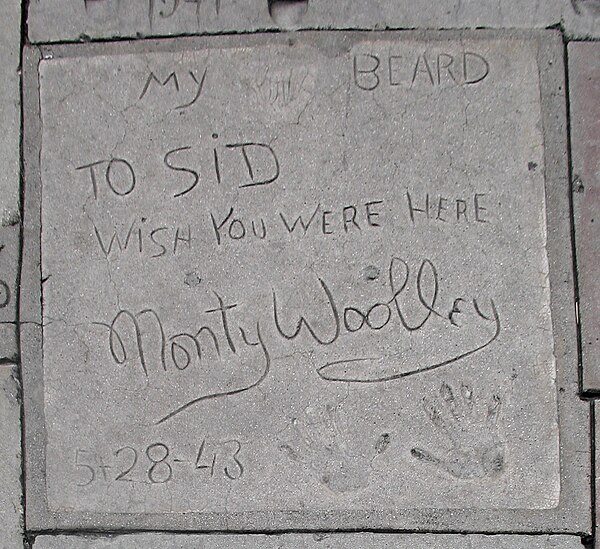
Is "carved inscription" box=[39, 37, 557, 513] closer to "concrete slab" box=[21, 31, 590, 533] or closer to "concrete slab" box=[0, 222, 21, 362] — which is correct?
"concrete slab" box=[21, 31, 590, 533]

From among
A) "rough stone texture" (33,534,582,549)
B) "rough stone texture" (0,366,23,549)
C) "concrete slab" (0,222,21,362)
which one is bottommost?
"rough stone texture" (33,534,582,549)

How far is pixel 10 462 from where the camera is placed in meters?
2.14

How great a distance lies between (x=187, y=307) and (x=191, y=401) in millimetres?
318

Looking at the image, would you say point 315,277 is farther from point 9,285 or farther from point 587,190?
point 9,285

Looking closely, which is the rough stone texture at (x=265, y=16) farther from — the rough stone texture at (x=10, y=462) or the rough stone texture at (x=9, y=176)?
the rough stone texture at (x=10, y=462)

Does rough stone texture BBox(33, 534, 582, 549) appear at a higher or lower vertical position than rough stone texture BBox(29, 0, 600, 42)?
lower

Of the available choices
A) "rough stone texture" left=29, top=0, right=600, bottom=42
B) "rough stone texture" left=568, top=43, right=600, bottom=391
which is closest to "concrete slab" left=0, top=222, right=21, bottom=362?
"rough stone texture" left=29, top=0, right=600, bottom=42

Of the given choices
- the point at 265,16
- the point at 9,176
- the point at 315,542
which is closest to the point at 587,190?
the point at 265,16

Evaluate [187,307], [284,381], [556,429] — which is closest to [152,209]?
[187,307]

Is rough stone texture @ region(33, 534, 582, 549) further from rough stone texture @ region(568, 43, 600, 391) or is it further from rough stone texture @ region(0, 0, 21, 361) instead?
rough stone texture @ region(0, 0, 21, 361)

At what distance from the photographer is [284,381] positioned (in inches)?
82.0

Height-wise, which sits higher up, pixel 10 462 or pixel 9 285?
pixel 9 285

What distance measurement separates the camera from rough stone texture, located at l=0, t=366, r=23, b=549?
2135 mm

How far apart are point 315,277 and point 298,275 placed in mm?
57
